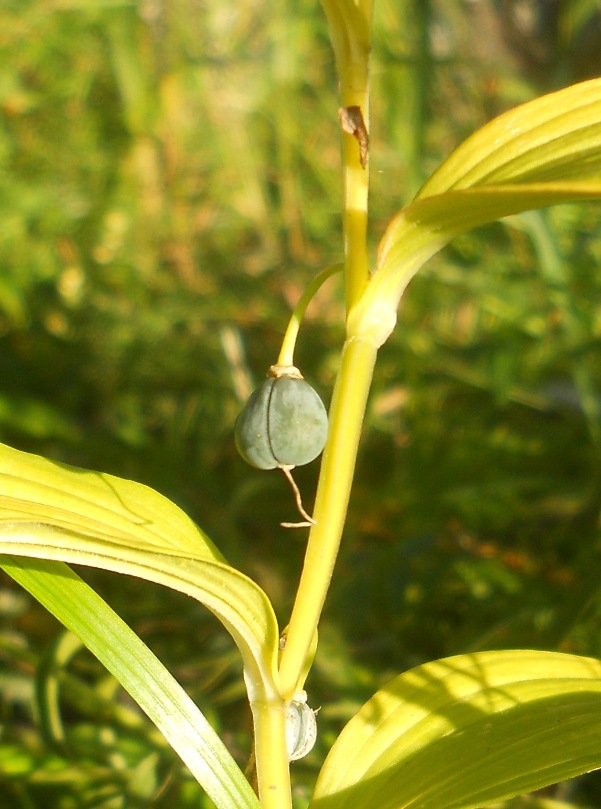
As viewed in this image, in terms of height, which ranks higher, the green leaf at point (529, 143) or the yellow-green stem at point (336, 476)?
the green leaf at point (529, 143)

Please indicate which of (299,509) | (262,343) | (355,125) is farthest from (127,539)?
(262,343)

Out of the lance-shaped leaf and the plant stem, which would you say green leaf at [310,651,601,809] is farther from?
the lance-shaped leaf

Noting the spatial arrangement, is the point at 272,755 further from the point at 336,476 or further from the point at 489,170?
the point at 489,170

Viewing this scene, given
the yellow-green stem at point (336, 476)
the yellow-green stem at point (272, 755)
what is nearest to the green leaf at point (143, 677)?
the yellow-green stem at point (272, 755)

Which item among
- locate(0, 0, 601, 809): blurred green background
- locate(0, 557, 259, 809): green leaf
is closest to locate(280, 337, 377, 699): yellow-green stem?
locate(0, 557, 259, 809): green leaf

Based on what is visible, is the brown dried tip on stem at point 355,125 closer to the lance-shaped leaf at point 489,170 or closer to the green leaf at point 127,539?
the lance-shaped leaf at point 489,170

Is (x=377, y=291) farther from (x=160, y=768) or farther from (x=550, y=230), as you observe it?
(x=550, y=230)
